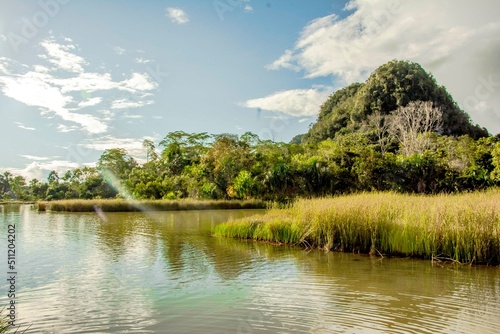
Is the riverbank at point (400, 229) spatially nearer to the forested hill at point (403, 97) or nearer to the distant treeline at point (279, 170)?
the distant treeline at point (279, 170)

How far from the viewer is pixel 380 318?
4.39m

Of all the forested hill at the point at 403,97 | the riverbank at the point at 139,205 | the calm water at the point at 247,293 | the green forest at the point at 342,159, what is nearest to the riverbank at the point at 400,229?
the calm water at the point at 247,293

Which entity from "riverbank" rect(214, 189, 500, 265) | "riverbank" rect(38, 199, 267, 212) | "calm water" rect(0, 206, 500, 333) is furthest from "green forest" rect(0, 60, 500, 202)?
"calm water" rect(0, 206, 500, 333)

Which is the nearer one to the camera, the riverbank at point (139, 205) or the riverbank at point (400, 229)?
the riverbank at point (400, 229)

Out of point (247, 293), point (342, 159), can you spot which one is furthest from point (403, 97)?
point (247, 293)

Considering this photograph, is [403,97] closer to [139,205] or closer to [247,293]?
[139,205]

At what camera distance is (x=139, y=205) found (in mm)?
27203

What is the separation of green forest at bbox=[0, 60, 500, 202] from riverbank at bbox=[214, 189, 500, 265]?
40.0ft

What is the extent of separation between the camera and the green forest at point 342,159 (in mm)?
23047

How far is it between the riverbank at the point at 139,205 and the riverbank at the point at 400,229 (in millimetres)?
16834

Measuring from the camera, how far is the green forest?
75.6ft

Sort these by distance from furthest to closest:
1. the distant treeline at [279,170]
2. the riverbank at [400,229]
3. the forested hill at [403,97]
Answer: the forested hill at [403,97] → the distant treeline at [279,170] → the riverbank at [400,229]

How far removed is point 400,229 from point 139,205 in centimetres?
2217

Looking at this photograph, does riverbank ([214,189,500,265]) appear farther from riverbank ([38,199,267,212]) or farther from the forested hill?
the forested hill
